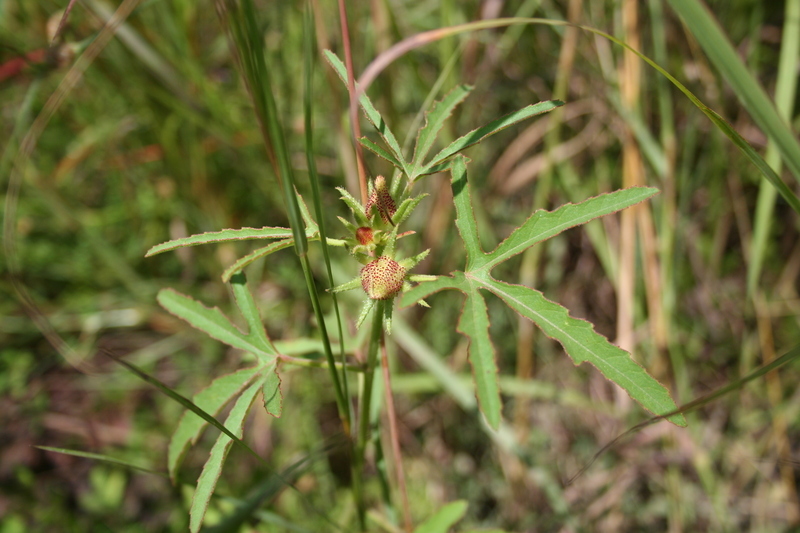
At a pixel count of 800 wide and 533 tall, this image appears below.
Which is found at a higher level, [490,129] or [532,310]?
[490,129]

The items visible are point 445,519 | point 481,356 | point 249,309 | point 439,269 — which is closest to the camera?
point 481,356

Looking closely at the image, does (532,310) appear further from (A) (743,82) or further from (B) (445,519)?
(B) (445,519)

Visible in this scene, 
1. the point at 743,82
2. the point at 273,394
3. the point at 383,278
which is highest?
the point at 743,82

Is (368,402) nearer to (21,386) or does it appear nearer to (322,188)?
(322,188)

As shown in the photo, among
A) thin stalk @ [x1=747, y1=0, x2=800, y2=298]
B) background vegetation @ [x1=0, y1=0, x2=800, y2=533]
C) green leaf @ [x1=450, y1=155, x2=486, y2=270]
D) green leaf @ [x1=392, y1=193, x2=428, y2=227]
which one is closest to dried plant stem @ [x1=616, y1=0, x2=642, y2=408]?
background vegetation @ [x1=0, y1=0, x2=800, y2=533]

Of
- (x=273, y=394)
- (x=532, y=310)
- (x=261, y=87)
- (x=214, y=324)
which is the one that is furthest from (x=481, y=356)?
(x=214, y=324)
